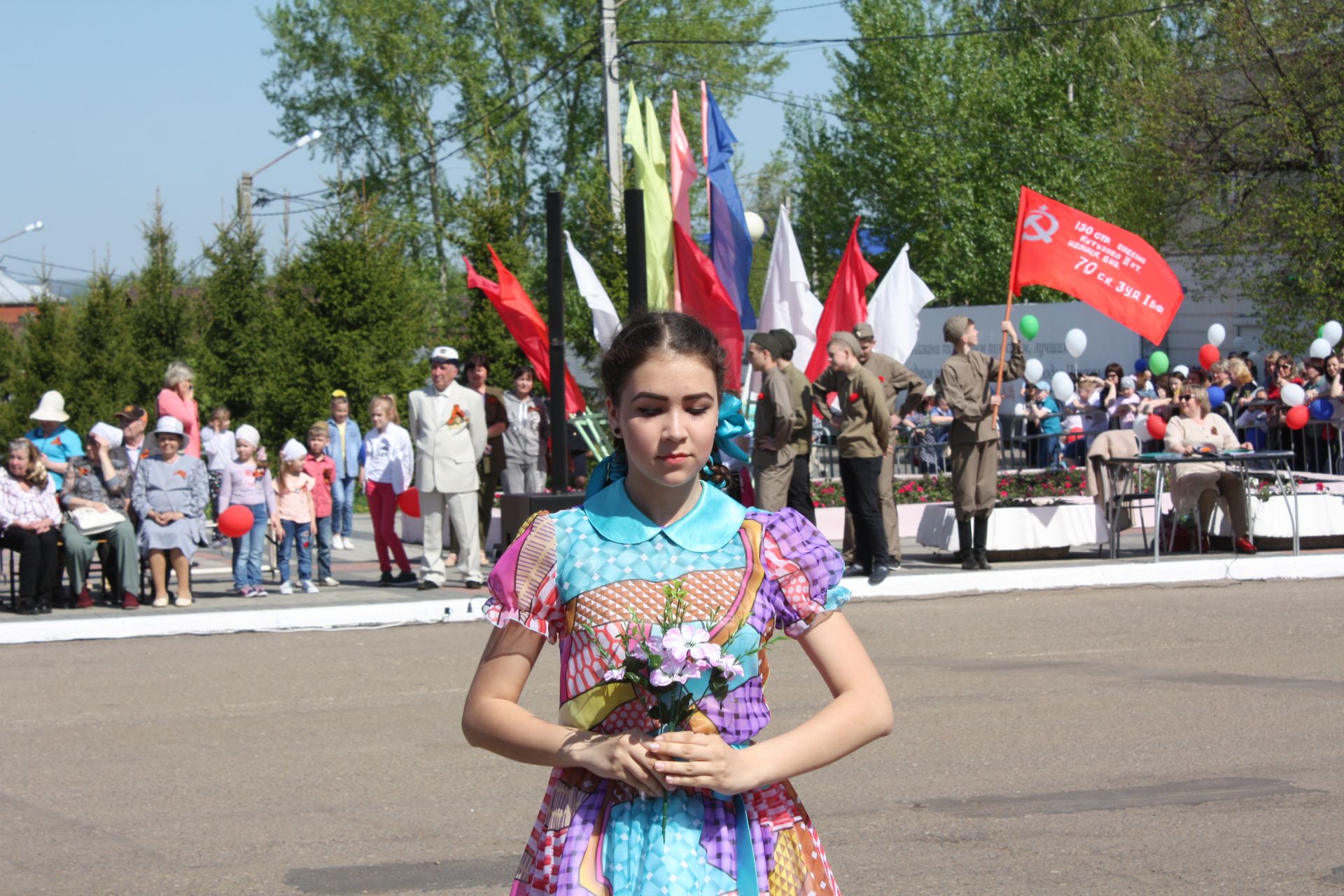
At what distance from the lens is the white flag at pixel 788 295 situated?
60.5 feet

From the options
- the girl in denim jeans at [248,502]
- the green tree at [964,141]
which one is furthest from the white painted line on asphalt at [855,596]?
the green tree at [964,141]

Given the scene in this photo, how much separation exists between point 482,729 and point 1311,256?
28.1m

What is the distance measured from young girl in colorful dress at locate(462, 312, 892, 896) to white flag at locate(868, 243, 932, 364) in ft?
A: 54.6

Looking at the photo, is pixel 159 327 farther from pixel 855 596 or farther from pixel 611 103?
pixel 855 596

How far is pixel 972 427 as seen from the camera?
502 inches

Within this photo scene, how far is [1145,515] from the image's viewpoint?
59.1 ft

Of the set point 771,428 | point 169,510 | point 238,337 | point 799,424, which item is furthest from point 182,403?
point 238,337

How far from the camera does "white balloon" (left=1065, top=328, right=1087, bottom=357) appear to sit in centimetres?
2581

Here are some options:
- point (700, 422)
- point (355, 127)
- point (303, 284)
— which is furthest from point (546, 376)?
point (355, 127)

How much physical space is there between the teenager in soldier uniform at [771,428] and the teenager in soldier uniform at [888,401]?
847 millimetres

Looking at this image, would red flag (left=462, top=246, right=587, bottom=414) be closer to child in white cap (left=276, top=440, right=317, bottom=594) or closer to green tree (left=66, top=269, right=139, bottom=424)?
child in white cap (left=276, top=440, right=317, bottom=594)

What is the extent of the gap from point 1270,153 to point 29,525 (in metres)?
23.6

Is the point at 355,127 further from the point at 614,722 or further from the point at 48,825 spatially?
the point at 614,722

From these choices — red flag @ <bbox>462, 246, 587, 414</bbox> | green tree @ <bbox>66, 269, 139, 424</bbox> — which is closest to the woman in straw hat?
red flag @ <bbox>462, 246, 587, 414</bbox>
